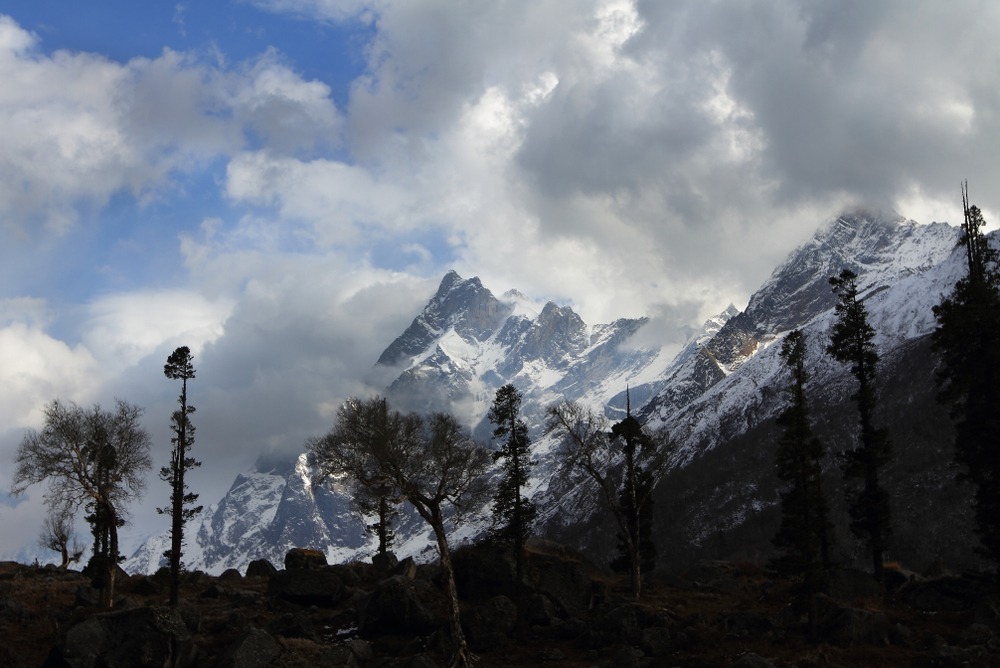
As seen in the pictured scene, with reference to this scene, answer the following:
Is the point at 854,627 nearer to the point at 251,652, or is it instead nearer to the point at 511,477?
the point at 251,652

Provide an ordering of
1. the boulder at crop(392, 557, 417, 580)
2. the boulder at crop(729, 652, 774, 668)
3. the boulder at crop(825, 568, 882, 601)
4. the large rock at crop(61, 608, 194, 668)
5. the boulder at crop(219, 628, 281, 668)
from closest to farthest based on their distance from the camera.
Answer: the boulder at crop(729, 652, 774, 668) → the boulder at crop(219, 628, 281, 668) → the large rock at crop(61, 608, 194, 668) → the boulder at crop(825, 568, 882, 601) → the boulder at crop(392, 557, 417, 580)

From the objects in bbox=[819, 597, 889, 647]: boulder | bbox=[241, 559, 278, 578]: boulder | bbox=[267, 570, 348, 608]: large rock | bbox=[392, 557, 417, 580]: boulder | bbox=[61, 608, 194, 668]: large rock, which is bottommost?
bbox=[819, 597, 889, 647]: boulder

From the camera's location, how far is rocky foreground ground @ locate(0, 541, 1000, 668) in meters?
34.4

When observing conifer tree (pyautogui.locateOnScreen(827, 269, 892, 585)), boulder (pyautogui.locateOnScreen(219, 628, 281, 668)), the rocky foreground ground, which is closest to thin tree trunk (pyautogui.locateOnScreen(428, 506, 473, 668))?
the rocky foreground ground

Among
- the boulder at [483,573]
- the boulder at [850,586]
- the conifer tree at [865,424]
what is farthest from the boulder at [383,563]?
the conifer tree at [865,424]

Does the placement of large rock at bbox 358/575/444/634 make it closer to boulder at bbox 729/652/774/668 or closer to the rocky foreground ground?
the rocky foreground ground

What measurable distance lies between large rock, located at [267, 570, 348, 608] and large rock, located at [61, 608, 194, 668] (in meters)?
14.3

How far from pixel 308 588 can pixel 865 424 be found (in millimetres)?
37353

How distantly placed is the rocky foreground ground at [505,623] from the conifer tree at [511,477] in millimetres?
3405

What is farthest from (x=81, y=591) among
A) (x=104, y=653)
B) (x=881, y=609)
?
(x=881, y=609)

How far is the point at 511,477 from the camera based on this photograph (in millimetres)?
58719

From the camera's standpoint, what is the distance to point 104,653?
3431 centimetres

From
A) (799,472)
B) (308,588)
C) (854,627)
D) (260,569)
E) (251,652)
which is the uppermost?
(799,472)

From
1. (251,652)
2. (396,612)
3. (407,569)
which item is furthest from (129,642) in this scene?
(407,569)
